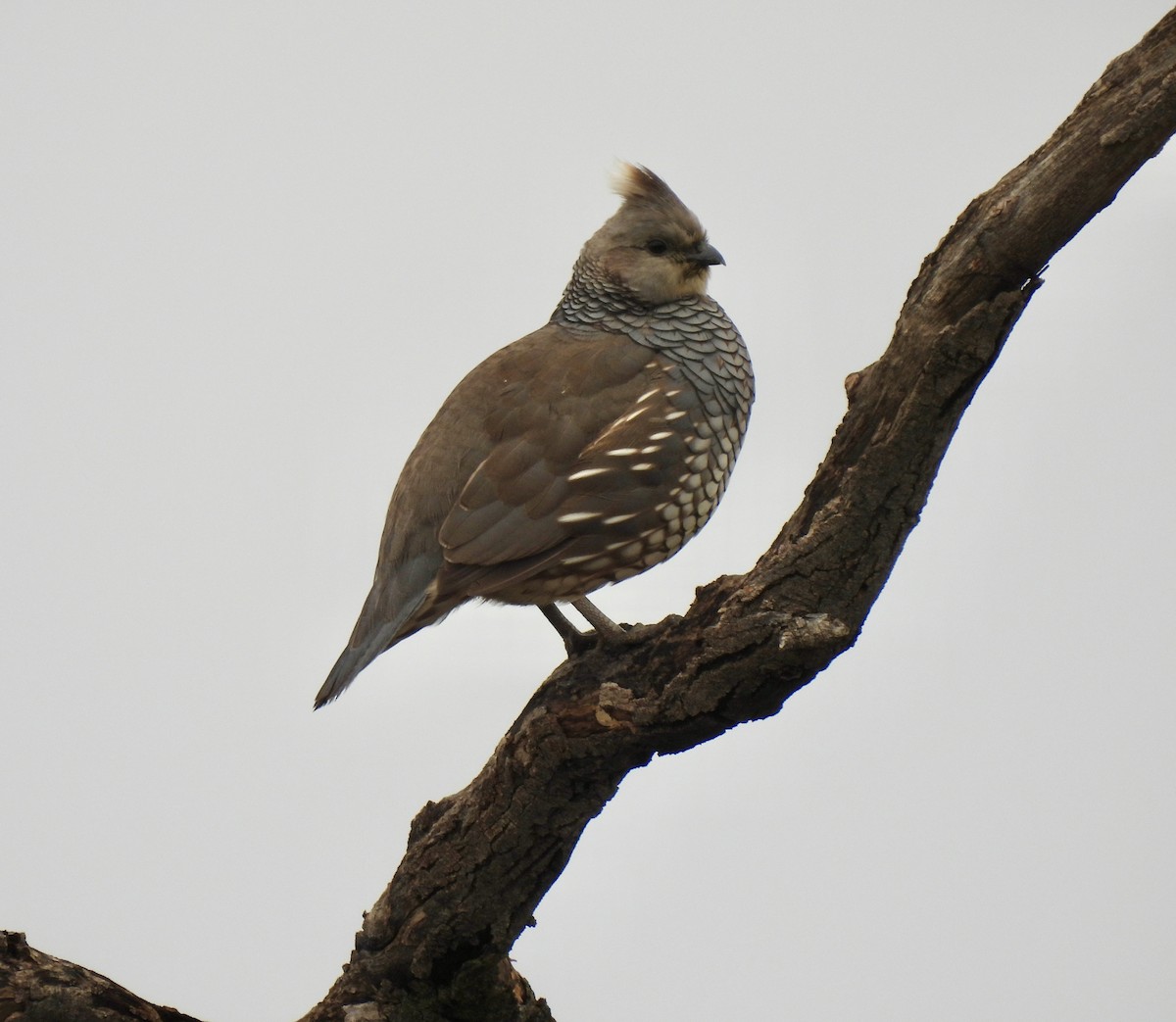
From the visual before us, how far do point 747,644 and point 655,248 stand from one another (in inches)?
87.1

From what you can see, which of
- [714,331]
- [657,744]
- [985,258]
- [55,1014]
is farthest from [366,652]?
[985,258]

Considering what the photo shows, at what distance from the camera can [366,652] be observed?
15.7 feet

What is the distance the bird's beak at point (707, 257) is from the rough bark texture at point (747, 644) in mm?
1752

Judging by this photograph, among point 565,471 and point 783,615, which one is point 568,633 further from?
point 783,615

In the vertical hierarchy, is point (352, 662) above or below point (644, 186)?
below

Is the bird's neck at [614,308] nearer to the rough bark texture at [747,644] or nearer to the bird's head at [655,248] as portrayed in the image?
the bird's head at [655,248]

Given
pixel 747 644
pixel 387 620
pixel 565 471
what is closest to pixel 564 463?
pixel 565 471

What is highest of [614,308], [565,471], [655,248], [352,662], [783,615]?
[655,248]

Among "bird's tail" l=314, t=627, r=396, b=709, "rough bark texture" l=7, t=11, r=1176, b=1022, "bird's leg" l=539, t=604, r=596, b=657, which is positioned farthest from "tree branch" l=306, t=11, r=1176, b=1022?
"bird's tail" l=314, t=627, r=396, b=709

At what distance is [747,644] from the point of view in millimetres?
4012

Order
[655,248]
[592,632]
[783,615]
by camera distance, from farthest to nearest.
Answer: [655,248]
[592,632]
[783,615]

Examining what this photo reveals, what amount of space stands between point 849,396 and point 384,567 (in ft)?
6.33

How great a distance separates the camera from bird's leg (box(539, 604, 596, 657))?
521 cm

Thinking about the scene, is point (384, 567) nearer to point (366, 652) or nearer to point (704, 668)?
point (366, 652)
